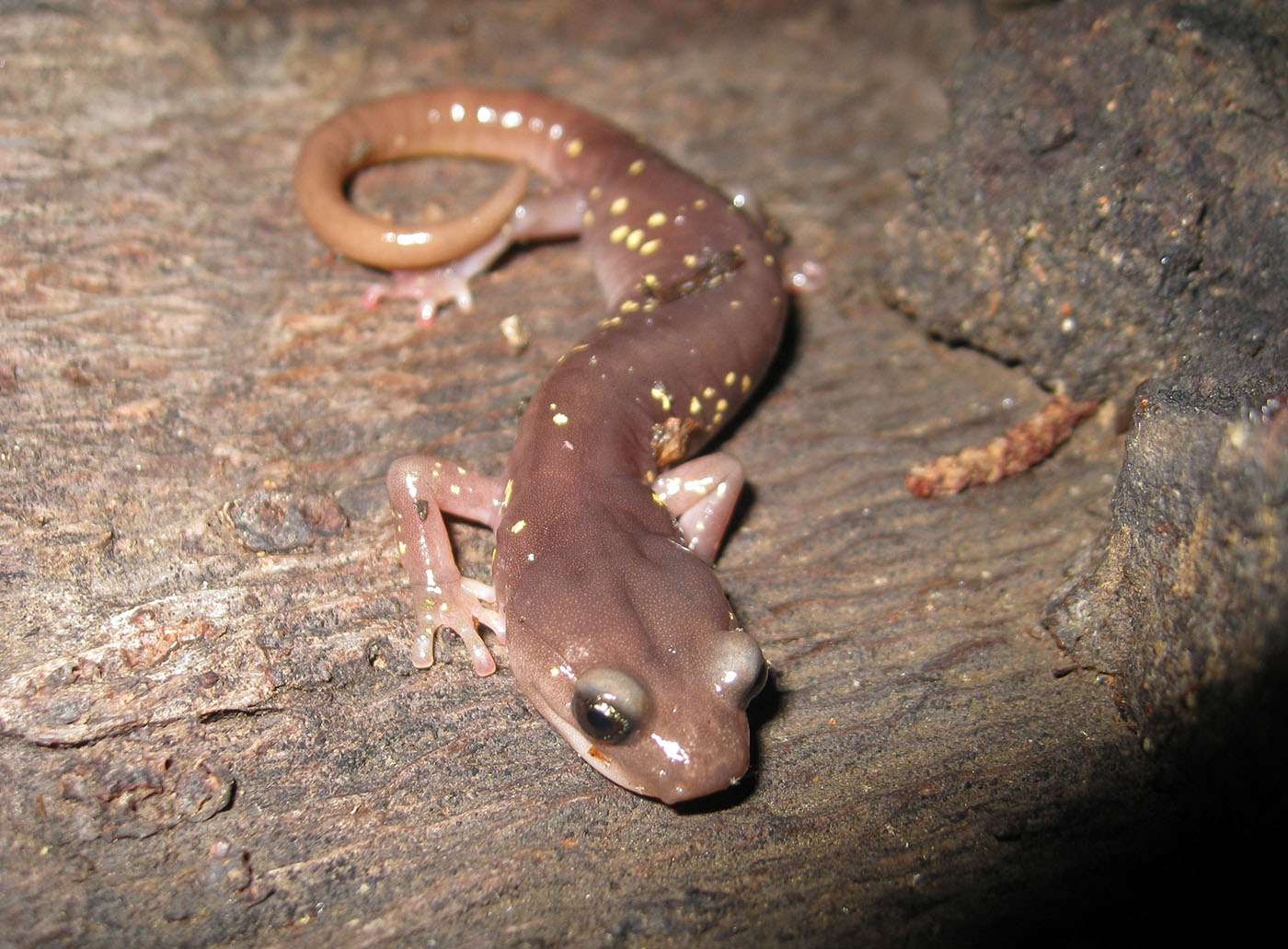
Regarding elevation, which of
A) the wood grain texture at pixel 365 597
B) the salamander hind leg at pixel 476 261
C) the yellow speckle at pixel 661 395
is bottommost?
the wood grain texture at pixel 365 597

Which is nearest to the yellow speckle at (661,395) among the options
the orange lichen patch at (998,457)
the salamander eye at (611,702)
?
the orange lichen patch at (998,457)

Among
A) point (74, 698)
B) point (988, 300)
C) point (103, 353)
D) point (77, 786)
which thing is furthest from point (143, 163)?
point (988, 300)

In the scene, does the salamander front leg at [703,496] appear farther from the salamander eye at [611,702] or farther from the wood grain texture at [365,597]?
the salamander eye at [611,702]

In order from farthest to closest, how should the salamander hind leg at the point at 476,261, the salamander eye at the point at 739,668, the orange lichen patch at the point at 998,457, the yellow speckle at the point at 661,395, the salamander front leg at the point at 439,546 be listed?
the salamander hind leg at the point at 476,261, the orange lichen patch at the point at 998,457, the yellow speckle at the point at 661,395, the salamander front leg at the point at 439,546, the salamander eye at the point at 739,668

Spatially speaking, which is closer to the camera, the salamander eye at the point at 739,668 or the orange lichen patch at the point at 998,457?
the salamander eye at the point at 739,668

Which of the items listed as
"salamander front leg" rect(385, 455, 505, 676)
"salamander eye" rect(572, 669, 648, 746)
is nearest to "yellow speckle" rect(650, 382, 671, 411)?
"salamander front leg" rect(385, 455, 505, 676)

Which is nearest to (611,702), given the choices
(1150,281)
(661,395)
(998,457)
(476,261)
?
(661,395)

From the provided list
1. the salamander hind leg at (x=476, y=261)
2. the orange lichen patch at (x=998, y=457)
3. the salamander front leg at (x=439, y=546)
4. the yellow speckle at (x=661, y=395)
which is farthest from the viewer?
the salamander hind leg at (x=476, y=261)
